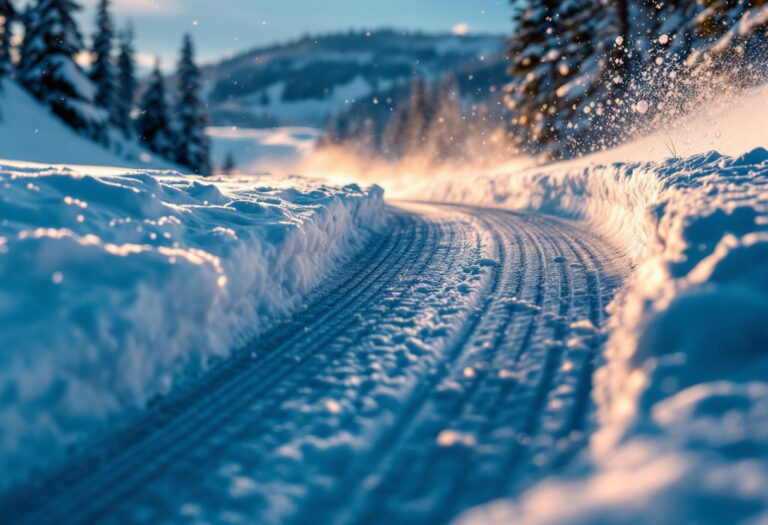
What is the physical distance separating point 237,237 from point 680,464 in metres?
5.05

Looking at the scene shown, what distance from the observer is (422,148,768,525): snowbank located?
198cm

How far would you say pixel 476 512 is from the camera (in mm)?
2426

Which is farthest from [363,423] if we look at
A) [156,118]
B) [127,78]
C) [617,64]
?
[127,78]

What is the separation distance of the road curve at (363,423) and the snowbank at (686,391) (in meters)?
0.36

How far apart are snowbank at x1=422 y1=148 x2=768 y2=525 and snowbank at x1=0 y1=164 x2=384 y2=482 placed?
2.78 meters

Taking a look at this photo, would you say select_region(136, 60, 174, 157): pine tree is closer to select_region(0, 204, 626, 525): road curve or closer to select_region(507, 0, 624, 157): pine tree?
select_region(507, 0, 624, 157): pine tree

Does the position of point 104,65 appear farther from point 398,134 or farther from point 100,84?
point 398,134

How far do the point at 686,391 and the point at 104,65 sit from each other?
4800 cm

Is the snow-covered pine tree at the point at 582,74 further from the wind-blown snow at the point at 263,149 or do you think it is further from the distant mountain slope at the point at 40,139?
the wind-blown snow at the point at 263,149

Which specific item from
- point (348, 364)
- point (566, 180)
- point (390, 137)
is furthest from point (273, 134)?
point (348, 364)

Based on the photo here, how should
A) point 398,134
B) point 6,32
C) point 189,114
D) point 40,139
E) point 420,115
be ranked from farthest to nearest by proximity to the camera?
point 398,134 → point 420,115 → point 189,114 → point 6,32 → point 40,139

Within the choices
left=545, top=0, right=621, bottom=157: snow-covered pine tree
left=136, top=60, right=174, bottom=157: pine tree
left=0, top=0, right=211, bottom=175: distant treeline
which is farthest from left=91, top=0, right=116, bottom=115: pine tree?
left=545, top=0, right=621, bottom=157: snow-covered pine tree

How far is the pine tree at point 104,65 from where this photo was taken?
3903 cm

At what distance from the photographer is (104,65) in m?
39.5
